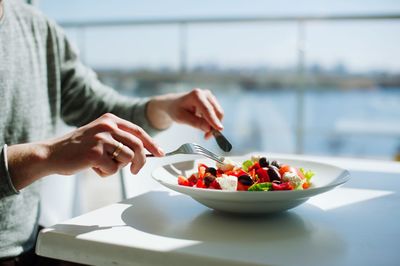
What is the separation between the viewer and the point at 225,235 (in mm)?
662

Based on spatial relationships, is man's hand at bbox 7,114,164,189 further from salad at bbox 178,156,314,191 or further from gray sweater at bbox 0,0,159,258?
gray sweater at bbox 0,0,159,258

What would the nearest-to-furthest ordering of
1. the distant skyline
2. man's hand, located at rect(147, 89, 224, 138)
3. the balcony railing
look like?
man's hand, located at rect(147, 89, 224, 138) < the balcony railing < the distant skyline

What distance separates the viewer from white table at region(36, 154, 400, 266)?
58 centimetres

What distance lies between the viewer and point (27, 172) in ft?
2.53

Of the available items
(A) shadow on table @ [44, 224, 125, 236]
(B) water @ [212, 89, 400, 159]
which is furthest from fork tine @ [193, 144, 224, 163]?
(B) water @ [212, 89, 400, 159]

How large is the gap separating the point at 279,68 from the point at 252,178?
134 inches

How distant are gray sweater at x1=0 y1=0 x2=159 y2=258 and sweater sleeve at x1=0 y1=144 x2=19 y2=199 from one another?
212mm

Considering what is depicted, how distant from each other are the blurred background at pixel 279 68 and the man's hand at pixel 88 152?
2.05m

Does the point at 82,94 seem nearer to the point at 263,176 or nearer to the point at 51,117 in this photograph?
the point at 51,117

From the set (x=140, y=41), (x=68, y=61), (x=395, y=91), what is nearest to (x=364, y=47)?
(x=395, y=91)

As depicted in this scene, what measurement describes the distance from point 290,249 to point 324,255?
44 millimetres

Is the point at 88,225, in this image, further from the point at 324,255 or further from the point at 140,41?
the point at 140,41

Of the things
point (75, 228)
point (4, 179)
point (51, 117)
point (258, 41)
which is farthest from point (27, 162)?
point (258, 41)

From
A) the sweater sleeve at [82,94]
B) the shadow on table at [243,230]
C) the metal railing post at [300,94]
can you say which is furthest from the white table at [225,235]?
the metal railing post at [300,94]
